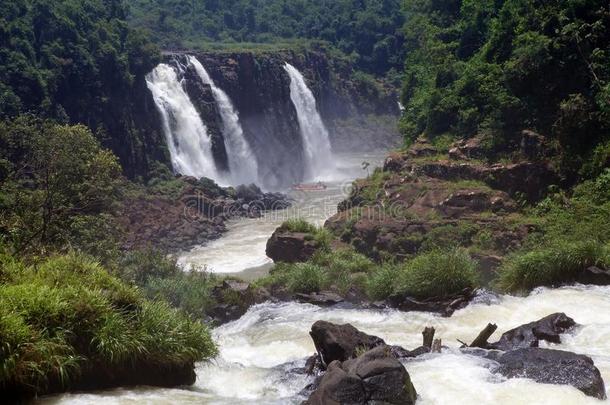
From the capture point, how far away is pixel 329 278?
2077 centimetres

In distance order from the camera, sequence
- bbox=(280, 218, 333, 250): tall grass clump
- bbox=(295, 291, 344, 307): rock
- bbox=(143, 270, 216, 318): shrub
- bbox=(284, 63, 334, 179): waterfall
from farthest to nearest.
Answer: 1. bbox=(284, 63, 334, 179): waterfall
2. bbox=(280, 218, 333, 250): tall grass clump
3. bbox=(295, 291, 344, 307): rock
4. bbox=(143, 270, 216, 318): shrub

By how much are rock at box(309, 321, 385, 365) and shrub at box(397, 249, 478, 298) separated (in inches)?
216

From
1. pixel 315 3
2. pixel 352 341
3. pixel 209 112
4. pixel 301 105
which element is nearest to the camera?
pixel 352 341

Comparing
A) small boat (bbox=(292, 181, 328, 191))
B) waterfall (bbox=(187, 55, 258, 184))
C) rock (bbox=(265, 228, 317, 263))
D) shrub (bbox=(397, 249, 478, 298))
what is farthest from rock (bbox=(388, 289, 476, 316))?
small boat (bbox=(292, 181, 328, 191))

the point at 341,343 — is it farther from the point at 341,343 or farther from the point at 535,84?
the point at 535,84

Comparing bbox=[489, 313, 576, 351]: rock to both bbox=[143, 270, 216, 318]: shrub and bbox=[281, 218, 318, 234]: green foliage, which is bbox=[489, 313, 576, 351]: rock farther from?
bbox=[281, 218, 318, 234]: green foliage

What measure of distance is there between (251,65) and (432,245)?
37.4 m

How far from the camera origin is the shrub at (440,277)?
56.3 feet

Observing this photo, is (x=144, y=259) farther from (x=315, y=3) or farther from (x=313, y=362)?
(x=315, y=3)

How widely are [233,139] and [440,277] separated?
121ft

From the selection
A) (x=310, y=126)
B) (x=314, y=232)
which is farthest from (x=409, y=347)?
(x=310, y=126)

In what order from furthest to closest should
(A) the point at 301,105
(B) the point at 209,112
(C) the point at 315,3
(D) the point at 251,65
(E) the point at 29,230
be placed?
(C) the point at 315,3 → (A) the point at 301,105 → (D) the point at 251,65 → (B) the point at 209,112 → (E) the point at 29,230

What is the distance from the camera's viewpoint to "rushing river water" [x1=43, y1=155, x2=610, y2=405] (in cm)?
987

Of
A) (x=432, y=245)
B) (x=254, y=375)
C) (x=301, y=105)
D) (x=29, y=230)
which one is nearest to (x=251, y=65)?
(x=301, y=105)
